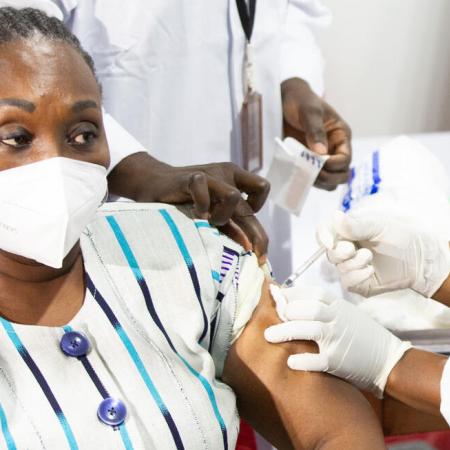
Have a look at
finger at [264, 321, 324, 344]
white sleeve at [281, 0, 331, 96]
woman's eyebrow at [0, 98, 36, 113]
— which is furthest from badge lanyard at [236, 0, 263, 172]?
woman's eyebrow at [0, 98, 36, 113]

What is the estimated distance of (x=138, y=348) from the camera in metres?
1.02

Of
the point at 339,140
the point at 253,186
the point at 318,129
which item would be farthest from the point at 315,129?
the point at 253,186

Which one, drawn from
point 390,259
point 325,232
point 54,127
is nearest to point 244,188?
point 325,232

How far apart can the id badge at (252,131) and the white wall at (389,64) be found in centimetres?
117

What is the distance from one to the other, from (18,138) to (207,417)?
0.45 m

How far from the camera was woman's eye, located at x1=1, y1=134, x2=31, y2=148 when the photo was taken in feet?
3.07

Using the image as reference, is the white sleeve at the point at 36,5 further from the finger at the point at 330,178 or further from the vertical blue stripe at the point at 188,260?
the finger at the point at 330,178

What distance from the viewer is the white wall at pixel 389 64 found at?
289cm

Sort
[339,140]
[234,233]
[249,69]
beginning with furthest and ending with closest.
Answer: [339,140]
[249,69]
[234,233]

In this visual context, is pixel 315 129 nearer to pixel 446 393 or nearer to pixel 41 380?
pixel 446 393

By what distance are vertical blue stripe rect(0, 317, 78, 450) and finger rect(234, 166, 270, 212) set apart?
1.70 ft

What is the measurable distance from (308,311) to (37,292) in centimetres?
41

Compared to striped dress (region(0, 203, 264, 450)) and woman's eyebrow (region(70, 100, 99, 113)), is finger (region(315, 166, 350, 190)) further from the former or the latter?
woman's eyebrow (region(70, 100, 99, 113))

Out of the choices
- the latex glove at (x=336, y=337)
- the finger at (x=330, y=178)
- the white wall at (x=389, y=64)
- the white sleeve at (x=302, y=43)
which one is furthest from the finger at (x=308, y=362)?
the white wall at (x=389, y=64)
